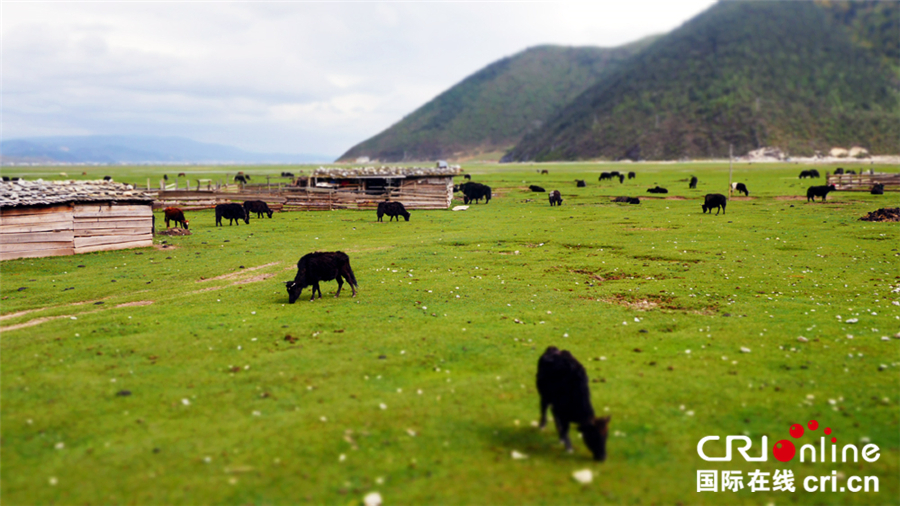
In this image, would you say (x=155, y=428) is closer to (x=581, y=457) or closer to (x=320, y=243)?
(x=581, y=457)

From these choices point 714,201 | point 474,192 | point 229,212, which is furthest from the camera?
point 474,192

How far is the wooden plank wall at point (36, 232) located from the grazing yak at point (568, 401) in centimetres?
2568

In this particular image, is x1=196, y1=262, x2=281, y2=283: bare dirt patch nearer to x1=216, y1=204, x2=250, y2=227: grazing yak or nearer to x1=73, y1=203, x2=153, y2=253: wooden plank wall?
x1=73, y1=203, x2=153, y2=253: wooden plank wall

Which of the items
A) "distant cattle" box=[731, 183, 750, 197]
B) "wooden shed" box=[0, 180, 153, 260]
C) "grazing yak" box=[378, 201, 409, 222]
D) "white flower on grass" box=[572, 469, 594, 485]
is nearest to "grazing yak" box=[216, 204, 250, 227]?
"wooden shed" box=[0, 180, 153, 260]

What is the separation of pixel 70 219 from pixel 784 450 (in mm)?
28845

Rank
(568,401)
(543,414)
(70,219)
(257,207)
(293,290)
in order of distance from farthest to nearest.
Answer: (257,207)
(70,219)
(293,290)
(543,414)
(568,401)

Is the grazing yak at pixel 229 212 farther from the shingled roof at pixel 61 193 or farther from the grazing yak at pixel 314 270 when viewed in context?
the grazing yak at pixel 314 270

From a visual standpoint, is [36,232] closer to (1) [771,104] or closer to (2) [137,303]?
(2) [137,303]

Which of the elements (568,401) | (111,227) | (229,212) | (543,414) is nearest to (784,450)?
(568,401)

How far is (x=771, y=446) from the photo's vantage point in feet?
28.0

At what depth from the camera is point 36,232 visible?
2562cm

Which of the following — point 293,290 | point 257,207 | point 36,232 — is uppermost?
point 257,207

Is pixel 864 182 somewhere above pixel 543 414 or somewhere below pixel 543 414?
above

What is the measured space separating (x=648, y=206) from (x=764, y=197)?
1338 cm
